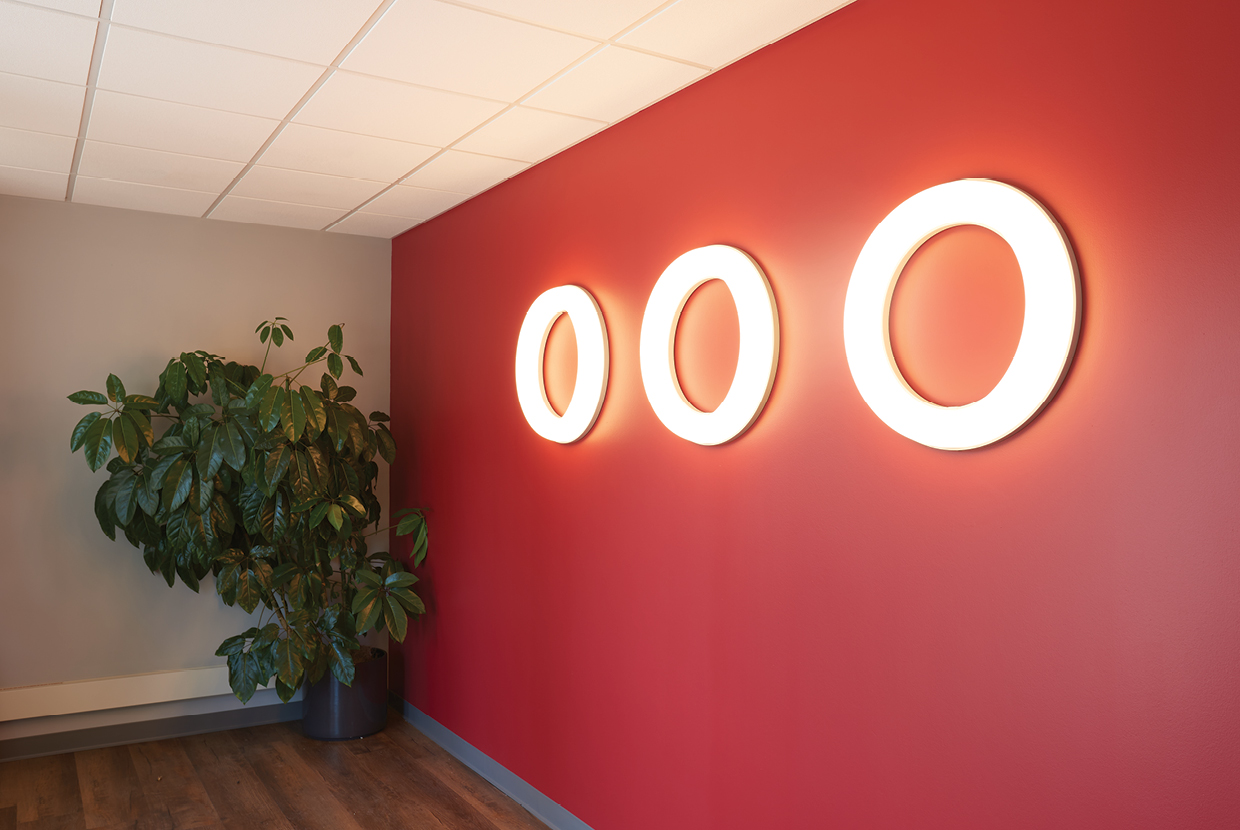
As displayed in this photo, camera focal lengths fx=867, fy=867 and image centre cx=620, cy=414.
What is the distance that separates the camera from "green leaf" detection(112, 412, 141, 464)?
3848 millimetres

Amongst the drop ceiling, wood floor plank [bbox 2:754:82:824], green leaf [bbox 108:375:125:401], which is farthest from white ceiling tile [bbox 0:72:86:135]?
wood floor plank [bbox 2:754:82:824]

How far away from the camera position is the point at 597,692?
3164 millimetres

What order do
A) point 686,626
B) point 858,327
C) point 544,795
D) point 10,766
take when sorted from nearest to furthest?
point 858,327 → point 686,626 → point 544,795 → point 10,766

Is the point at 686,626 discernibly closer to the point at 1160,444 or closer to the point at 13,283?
the point at 1160,444

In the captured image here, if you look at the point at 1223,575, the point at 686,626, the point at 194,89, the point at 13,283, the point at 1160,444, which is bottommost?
the point at 686,626

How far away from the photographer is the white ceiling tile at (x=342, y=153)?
10.6ft

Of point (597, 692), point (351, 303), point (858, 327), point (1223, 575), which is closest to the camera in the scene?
point (1223, 575)

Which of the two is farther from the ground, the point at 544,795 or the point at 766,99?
the point at 766,99

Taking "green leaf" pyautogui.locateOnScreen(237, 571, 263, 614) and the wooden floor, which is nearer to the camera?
the wooden floor

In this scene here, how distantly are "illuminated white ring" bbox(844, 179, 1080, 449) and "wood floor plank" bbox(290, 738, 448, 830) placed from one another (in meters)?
2.51

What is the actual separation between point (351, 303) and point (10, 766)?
2757 mm

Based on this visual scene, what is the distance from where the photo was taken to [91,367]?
4301 millimetres

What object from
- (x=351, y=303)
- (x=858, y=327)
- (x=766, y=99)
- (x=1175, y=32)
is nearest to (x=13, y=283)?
(x=351, y=303)

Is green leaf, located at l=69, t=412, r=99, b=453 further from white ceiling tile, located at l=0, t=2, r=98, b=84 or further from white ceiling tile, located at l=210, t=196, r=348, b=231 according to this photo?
white ceiling tile, located at l=0, t=2, r=98, b=84
